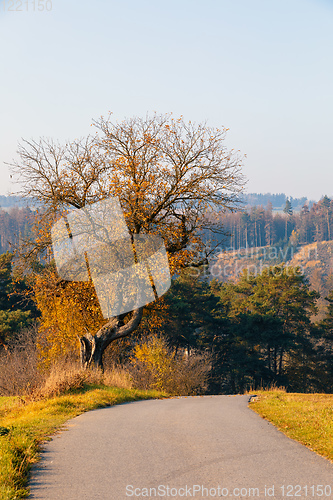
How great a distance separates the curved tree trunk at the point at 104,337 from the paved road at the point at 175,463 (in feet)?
30.3

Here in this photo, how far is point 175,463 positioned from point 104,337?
515 inches

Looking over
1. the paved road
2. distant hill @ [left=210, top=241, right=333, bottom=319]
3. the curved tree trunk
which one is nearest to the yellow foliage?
the curved tree trunk

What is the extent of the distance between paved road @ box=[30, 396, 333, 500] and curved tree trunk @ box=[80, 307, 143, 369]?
30.3ft

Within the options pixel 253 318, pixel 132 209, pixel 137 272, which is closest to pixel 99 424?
pixel 137 272

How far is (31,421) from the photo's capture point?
9.11m

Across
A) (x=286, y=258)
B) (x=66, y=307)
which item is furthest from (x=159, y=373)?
(x=286, y=258)

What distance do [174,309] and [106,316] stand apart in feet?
80.7

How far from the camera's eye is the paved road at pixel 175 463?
16.6 ft

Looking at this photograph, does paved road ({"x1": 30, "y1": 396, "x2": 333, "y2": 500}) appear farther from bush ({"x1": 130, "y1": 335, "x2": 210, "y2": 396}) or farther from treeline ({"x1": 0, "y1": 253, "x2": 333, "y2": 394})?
treeline ({"x1": 0, "y1": 253, "x2": 333, "y2": 394})

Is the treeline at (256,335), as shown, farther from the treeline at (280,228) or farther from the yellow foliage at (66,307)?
the treeline at (280,228)

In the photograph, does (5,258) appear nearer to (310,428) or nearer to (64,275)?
(64,275)

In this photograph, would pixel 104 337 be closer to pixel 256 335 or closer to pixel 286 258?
pixel 256 335

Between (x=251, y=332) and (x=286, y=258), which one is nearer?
(x=251, y=332)

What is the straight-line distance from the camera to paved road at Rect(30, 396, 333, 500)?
5059mm
